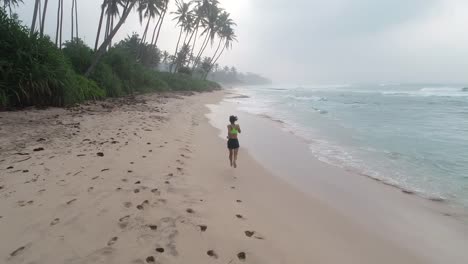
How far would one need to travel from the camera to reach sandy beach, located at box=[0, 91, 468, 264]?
2.80m

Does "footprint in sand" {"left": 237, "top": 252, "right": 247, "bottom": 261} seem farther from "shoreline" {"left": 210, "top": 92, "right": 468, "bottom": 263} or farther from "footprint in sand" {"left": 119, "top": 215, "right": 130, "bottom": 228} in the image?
"shoreline" {"left": 210, "top": 92, "right": 468, "bottom": 263}

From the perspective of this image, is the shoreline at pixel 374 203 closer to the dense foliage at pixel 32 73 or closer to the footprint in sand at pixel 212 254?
the footprint in sand at pixel 212 254

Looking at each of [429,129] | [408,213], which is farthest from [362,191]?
[429,129]

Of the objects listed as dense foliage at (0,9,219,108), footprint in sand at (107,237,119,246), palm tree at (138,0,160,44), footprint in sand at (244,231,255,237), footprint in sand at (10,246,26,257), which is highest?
palm tree at (138,0,160,44)

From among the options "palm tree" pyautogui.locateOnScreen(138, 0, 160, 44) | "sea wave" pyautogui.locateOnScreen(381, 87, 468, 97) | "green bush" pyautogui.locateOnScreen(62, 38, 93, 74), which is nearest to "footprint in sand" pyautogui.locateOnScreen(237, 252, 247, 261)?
"green bush" pyautogui.locateOnScreen(62, 38, 93, 74)

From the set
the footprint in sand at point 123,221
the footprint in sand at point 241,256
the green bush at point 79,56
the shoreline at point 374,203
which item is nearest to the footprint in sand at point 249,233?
the footprint in sand at point 241,256

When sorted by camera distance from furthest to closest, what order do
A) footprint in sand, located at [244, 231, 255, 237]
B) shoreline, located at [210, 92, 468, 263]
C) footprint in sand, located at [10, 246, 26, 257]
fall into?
1. shoreline, located at [210, 92, 468, 263]
2. footprint in sand, located at [244, 231, 255, 237]
3. footprint in sand, located at [10, 246, 26, 257]

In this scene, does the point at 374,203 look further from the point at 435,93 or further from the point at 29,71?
the point at 435,93

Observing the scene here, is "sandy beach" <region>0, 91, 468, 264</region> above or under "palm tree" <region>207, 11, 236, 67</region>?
under

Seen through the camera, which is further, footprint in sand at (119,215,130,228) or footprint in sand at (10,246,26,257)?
footprint in sand at (119,215,130,228)

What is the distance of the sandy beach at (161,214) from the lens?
2801 mm

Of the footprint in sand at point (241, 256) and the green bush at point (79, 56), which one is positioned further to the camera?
the green bush at point (79, 56)

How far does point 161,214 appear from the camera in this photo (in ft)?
11.3

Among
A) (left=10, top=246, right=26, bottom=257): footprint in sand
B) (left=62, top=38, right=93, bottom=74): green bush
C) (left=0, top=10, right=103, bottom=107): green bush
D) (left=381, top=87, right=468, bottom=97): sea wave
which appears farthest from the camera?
(left=381, top=87, right=468, bottom=97): sea wave
